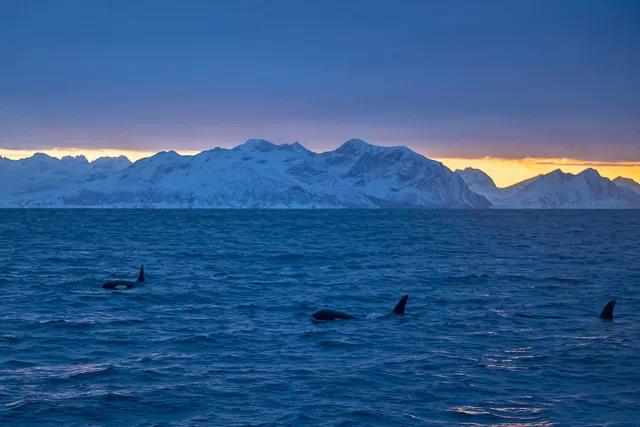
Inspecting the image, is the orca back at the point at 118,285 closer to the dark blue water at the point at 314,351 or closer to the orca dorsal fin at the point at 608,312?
the dark blue water at the point at 314,351

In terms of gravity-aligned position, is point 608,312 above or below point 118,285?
above

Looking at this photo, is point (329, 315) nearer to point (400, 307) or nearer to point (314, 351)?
point (400, 307)

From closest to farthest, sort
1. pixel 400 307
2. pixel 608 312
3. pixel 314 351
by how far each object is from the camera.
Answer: pixel 314 351 < pixel 608 312 < pixel 400 307

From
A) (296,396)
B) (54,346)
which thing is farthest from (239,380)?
(54,346)

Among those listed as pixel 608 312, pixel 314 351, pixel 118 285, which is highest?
pixel 608 312

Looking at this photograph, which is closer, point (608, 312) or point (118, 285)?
point (608, 312)

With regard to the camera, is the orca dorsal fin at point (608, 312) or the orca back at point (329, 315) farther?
the orca dorsal fin at point (608, 312)

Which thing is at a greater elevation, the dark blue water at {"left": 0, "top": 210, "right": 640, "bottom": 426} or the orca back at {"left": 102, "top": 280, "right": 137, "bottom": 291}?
the orca back at {"left": 102, "top": 280, "right": 137, "bottom": 291}

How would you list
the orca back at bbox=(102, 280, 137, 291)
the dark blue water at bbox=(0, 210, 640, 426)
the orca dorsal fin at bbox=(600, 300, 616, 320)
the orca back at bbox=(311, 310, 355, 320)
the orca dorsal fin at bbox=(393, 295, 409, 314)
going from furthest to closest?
the orca back at bbox=(102, 280, 137, 291) < the orca dorsal fin at bbox=(393, 295, 409, 314) < the orca dorsal fin at bbox=(600, 300, 616, 320) < the orca back at bbox=(311, 310, 355, 320) < the dark blue water at bbox=(0, 210, 640, 426)

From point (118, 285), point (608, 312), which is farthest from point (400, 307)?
→ point (118, 285)

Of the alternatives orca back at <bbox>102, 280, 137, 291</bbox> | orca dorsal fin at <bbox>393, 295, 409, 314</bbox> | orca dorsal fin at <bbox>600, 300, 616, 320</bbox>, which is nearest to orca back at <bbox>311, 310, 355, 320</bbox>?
orca dorsal fin at <bbox>393, 295, 409, 314</bbox>

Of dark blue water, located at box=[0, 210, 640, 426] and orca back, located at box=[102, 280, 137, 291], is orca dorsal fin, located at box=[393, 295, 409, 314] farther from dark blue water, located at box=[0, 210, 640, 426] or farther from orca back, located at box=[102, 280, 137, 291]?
orca back, located at box=[102, 280, 137, 291]

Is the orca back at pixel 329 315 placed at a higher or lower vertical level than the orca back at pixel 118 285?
lower

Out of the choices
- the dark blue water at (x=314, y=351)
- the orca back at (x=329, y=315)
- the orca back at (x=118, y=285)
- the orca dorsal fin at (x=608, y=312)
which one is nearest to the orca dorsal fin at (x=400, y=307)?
the dark blue water at (x=314, y=351)
